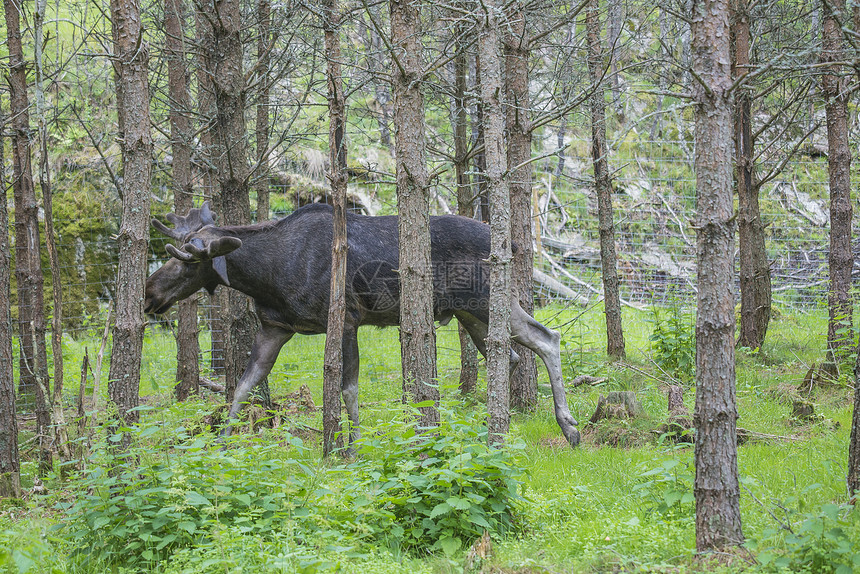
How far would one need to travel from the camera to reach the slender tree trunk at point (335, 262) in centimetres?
622

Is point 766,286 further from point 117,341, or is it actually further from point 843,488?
point 117,341

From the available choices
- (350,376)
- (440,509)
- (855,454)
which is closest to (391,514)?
(440,509)

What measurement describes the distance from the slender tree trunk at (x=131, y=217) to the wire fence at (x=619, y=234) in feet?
23.0

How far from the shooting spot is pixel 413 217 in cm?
584

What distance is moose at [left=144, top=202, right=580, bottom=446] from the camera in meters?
7.48

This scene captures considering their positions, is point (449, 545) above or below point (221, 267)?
below

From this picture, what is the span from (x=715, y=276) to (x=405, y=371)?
3.03 meters

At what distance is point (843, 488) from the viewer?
15.1 feet

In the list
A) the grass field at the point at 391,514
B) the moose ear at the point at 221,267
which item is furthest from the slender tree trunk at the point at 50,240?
the moose ear at the point at 221,267

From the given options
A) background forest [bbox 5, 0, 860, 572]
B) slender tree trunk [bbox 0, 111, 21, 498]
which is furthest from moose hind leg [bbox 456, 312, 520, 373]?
slender tree trunk [bbox 0, 111, 21, 498]

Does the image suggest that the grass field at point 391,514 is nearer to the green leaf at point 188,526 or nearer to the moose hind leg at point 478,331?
the green leaf at point 188,526

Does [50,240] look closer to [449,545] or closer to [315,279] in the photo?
[315,279]

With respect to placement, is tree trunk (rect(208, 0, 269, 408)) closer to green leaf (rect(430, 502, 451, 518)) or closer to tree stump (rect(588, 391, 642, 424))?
tree stump (rect(588, 391, 642, 424))

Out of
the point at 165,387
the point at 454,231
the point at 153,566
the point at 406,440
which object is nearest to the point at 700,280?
the point at 406,440
